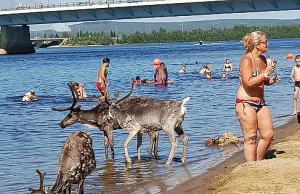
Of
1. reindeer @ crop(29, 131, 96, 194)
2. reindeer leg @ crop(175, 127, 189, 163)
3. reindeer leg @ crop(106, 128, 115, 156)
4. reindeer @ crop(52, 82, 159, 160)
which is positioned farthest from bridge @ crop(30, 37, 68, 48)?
reindeer @ crop(29, 131, 96, 194)

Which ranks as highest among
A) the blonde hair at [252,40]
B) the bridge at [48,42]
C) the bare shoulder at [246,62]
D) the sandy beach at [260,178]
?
the blonde hair at [252,40]

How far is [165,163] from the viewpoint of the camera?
47.3 ft

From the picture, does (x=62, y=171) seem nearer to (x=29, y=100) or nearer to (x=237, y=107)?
(x=237, y=107)

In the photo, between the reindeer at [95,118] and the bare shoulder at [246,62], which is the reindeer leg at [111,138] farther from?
the bare shoulder at [246,62]

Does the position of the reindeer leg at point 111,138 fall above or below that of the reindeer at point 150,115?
below

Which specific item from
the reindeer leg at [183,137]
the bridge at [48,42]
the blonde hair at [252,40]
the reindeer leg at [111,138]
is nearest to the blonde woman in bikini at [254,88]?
the blonde hair at [252,40]

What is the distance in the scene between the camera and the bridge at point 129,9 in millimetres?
78062

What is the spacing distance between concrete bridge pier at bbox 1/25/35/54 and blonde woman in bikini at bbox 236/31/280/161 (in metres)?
100

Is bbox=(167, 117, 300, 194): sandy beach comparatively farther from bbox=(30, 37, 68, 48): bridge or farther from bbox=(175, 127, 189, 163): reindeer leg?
bbox=(30, 37, 68, 48): bridge

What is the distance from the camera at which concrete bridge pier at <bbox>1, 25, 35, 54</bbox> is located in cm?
10838

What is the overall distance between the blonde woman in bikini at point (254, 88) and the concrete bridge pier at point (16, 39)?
10047 cm

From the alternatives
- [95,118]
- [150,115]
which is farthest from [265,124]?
[95,118]

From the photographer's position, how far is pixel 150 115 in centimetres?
1391

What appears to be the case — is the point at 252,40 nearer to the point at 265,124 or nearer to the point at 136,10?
the point at 265,124
